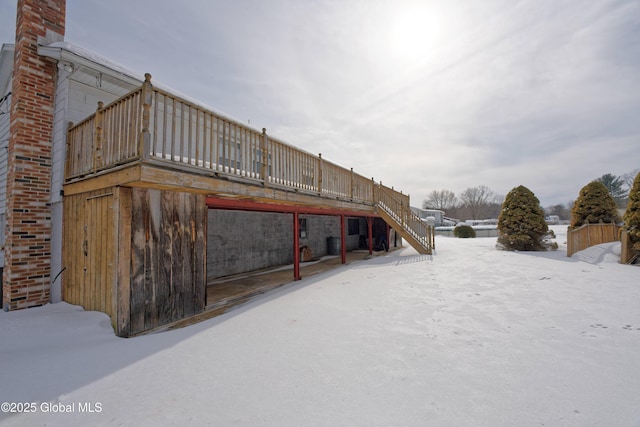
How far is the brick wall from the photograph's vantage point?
16.3 feet

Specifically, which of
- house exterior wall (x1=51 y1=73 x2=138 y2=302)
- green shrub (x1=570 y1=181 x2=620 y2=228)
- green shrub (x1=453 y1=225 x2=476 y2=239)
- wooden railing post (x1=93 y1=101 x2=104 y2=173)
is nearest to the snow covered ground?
house exterior wall (x1=51 y1=73 x2=138 y2=302)

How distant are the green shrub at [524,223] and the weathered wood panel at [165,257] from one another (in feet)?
46.5

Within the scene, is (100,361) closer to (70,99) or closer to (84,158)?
(84,158)

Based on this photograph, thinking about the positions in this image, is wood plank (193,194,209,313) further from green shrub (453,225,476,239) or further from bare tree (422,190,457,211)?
bare tree (422,190,457,211)

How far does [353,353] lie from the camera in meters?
3.32

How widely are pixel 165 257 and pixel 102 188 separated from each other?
1553 millimetres

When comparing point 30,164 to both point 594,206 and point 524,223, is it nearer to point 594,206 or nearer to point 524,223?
point 524,223

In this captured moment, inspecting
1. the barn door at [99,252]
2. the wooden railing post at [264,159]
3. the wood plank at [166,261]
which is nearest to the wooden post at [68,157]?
the barn door at [99,252]

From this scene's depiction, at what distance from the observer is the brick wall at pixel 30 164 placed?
498 centimetres

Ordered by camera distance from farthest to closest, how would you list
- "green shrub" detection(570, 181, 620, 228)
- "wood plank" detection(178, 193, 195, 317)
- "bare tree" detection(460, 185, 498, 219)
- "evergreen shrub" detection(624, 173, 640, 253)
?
1. "bare tree" detection(460, 185, 498, 219)
2. "green shrub" detection(570, 181, 620, 228)
3. "evergreen shrub" detection(624, 173, 640, 253)
4. "wood plank" detection(178, 193, 195, 317)

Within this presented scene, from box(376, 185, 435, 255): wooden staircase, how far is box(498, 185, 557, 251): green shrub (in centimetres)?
393

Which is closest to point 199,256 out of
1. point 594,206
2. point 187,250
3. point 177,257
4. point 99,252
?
point 187,250

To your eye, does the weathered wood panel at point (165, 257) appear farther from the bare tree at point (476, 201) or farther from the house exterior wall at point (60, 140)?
the bare tree at point (476, 201)

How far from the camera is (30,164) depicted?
517 cm
